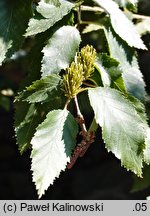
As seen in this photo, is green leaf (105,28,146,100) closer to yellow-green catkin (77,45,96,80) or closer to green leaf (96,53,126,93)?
green leaf (96,53,126,93)

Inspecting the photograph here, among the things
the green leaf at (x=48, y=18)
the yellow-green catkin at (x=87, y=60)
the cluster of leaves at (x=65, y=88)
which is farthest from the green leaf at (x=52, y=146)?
the green leaf at (x=48, y=18)

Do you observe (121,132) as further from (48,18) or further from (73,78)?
(48,18)

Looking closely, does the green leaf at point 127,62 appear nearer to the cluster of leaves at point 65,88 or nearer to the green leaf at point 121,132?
the cluster of leaves at point 65,88

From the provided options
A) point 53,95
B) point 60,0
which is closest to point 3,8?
point 60,0

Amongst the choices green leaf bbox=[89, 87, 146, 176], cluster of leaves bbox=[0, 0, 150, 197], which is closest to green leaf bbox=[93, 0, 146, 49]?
cluster of leaves bbox=[0, 0, 150, 197]

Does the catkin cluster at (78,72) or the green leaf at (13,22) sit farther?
the green leaf at (13,22)

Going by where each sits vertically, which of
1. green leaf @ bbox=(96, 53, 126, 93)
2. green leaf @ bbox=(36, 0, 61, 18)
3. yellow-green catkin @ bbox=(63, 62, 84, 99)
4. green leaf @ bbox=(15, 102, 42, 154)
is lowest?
green leaf @ bbox=(15, 102, 42, 154)

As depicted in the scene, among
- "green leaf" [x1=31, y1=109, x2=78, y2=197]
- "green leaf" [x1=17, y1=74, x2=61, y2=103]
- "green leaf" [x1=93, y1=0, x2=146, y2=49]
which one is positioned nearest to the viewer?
"green leaf" [x1=31, y1=109, x2=78, y2=197]
